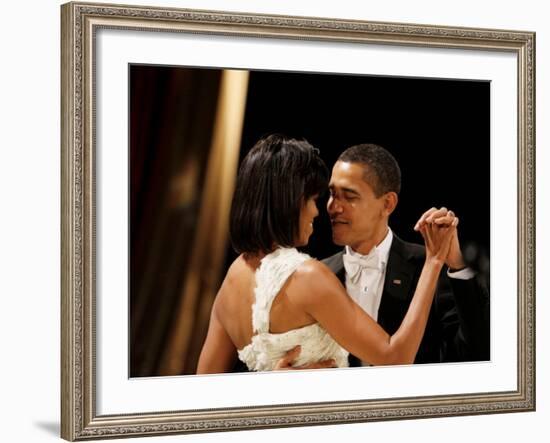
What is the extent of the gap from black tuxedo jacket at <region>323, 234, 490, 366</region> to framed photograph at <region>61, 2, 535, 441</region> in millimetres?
30

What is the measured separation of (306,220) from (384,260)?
1.19 feet

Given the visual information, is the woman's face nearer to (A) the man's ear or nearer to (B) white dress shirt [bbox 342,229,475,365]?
(B) white dress shirt [bbox 342,229,475,365]

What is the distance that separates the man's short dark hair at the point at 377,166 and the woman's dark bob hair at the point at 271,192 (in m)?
0.18

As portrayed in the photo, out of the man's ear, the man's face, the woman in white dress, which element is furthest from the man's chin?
the man's ear

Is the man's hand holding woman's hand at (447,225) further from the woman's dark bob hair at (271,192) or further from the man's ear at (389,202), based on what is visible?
the woman's dark bob hair at (271,192)

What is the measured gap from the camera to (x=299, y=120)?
4695 mm

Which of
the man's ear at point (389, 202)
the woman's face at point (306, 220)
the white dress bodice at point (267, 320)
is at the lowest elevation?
the white dress bodice at point (267, 320)

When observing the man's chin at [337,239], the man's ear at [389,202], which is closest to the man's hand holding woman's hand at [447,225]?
the man's ear at [389,202]

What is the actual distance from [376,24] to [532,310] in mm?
1282

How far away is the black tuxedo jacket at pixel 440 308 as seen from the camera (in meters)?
4.85

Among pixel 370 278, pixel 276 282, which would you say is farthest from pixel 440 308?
pixel 276 282

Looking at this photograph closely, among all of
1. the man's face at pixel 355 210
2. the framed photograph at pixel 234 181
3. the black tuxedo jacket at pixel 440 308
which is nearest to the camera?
the framed photograph at pixel 234 181

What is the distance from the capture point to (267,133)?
4.65 metres

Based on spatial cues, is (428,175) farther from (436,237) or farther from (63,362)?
(63,362)
